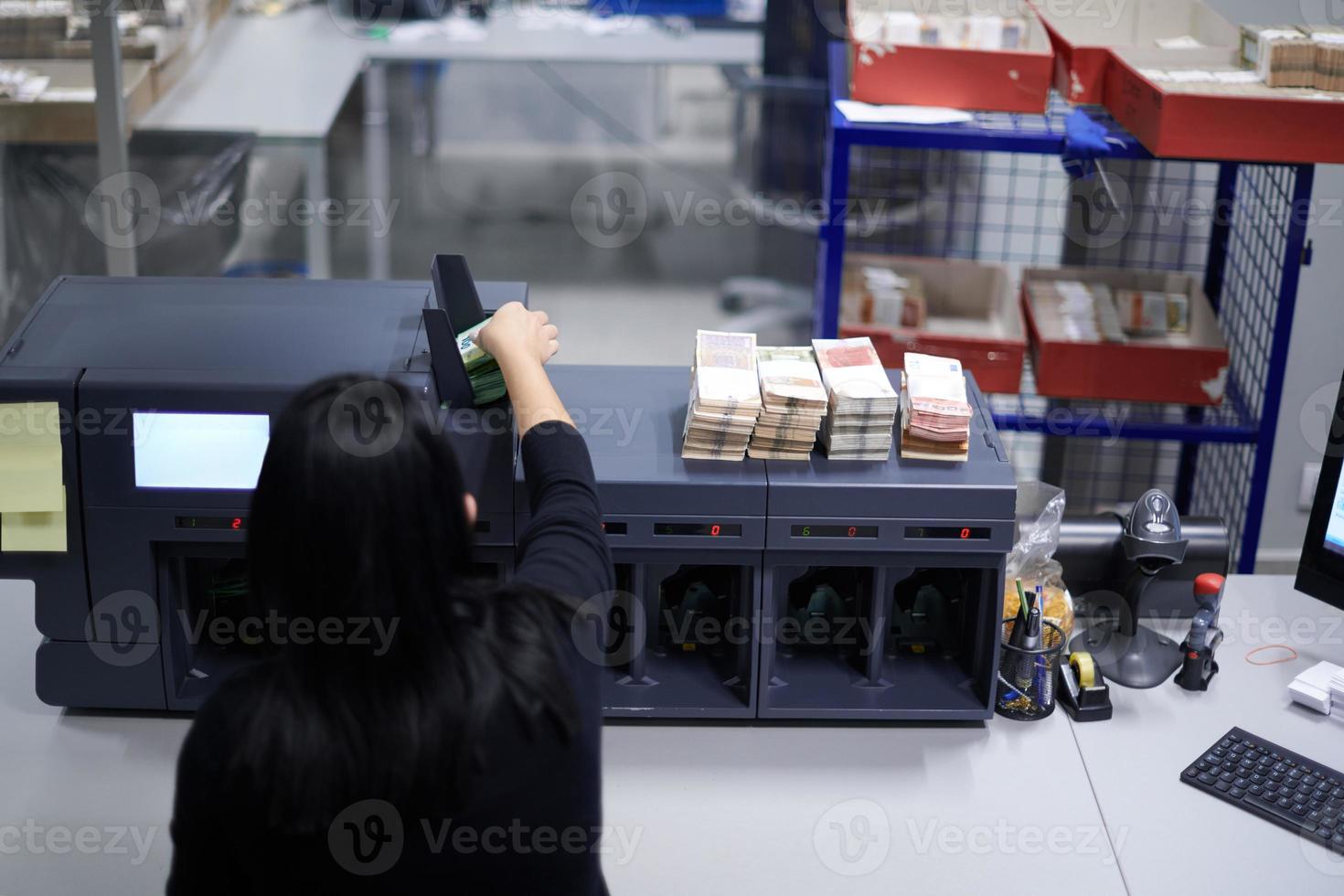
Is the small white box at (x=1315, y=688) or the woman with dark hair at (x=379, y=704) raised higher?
the woman with dark hair at (x=379, y=704)

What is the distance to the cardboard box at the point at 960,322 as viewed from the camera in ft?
10.2

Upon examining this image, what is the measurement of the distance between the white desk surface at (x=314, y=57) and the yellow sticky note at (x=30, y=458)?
2624 mm

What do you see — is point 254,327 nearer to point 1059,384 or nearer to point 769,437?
point 769,437

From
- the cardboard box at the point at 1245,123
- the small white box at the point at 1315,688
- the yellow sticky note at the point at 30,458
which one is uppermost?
the cardboard box at the point at 1245,123

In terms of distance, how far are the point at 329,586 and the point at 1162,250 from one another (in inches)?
117

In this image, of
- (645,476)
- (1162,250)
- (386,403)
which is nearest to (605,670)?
(645,476)

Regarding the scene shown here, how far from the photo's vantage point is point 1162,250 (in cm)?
359

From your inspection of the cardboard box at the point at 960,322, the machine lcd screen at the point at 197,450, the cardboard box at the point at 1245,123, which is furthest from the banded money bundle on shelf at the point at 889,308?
the machine lcd screen at the point at 197,450

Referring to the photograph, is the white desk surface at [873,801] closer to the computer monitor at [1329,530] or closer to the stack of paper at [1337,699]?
the stack of paper at [1337,699]

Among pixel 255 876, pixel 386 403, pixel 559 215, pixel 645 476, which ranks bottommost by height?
pixel 559 215

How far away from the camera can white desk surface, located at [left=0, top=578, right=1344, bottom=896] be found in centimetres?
174

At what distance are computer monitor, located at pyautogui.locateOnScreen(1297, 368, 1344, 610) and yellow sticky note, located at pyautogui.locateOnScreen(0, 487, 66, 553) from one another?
5.96ft

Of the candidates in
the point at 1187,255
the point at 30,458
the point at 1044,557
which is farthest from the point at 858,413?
the point at 1187,255

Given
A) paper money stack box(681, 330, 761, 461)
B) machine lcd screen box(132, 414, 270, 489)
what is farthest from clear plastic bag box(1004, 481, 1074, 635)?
machine lcd screen box(132, 414, 270, 489)
